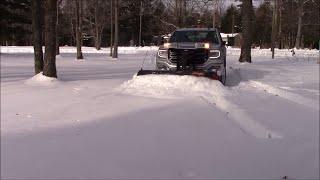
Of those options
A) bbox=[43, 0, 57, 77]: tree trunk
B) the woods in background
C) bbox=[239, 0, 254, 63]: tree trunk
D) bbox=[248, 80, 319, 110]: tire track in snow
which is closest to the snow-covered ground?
bbox=[248, 80, 319, 110]: tire track in snow

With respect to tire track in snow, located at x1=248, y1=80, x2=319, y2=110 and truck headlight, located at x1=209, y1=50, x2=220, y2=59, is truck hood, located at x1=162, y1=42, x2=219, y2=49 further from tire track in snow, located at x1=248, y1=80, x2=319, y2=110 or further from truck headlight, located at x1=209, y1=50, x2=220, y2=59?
tire track in snow, located at x1=248, y1=80, x2=319, y2=110

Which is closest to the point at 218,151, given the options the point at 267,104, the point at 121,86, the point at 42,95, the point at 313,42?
the point at 267,104

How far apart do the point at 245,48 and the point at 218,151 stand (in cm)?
1916

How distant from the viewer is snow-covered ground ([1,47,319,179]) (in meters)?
6.44

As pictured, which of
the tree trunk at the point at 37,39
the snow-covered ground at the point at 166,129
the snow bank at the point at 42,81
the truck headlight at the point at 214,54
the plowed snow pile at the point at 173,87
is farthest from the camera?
the tree trunk at the point at 37,39

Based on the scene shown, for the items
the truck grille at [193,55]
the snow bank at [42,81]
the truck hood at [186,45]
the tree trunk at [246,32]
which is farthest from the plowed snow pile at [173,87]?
the tree trunk at [246,32]

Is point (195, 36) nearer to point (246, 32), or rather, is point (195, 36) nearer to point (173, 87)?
point (173, 87)

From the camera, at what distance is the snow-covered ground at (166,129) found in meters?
6.44

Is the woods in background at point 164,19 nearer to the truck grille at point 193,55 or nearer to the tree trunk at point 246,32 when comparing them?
the tree trunk at point 246,32

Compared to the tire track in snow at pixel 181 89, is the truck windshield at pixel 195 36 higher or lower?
higher

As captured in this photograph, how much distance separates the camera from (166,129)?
8.31 metres

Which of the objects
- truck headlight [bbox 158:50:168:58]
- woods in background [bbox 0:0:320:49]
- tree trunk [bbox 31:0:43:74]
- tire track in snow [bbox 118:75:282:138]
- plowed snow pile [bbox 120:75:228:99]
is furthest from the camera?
woods in background [bbox 0:0:320:49]

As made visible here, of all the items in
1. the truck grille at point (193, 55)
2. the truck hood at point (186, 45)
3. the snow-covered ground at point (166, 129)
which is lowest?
the snow-covered ground at point (166, 129)

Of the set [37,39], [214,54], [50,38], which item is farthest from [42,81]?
[214,54]
